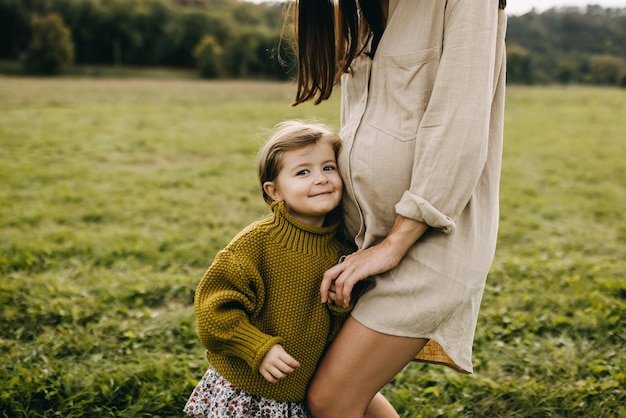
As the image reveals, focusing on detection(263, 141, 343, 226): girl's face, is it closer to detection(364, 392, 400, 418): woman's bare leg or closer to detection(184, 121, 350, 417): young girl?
detection(184, 121, 350, 417): young girl

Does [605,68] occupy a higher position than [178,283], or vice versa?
[605,68]

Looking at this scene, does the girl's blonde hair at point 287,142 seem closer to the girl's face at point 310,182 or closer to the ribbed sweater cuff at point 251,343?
the girl's face at point 310,182

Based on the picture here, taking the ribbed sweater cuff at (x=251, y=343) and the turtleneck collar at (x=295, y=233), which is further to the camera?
the turtleneck collar at (x=295, y=233)

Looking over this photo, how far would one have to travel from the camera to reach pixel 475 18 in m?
1.49

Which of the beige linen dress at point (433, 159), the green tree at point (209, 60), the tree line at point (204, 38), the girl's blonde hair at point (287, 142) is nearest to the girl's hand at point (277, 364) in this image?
the beige linen dress at point (433, 159)

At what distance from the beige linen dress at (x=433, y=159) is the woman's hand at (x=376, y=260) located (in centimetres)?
5

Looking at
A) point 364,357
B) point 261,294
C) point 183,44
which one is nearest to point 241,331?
point 261,294

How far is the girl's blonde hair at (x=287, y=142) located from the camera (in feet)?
6.15

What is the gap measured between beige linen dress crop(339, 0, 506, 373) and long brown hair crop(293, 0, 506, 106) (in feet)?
0.46

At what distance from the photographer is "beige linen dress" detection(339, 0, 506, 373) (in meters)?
1.50

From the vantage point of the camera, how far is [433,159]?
4.95ft

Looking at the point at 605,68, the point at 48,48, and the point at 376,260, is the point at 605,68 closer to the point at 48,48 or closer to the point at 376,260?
the point at 48,48

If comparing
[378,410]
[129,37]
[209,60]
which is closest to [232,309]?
[378,410]

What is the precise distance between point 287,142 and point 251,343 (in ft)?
2.19
